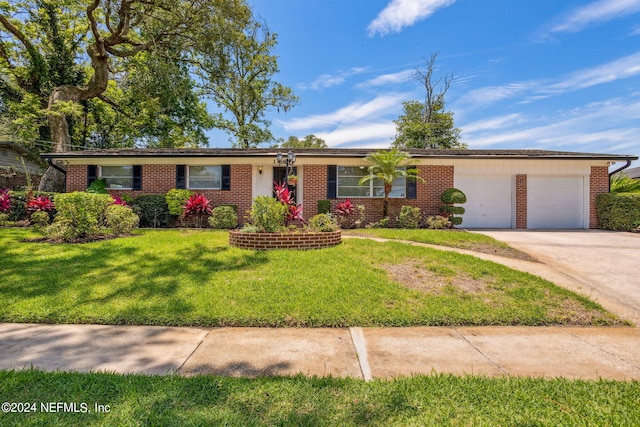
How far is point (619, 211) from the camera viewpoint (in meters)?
10.9

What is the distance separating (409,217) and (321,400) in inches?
391

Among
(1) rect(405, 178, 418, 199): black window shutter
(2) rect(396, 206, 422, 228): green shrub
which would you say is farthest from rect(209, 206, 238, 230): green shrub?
(1) rect(405, 178, 418, 199): black window shutter

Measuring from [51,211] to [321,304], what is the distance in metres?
11.9

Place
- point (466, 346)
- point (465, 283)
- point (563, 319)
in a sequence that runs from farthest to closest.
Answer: point (465, 283)
point (563, 319)
point (466, 346)

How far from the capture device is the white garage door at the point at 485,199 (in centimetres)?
1246

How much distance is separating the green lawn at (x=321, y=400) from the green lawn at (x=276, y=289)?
1260 mm

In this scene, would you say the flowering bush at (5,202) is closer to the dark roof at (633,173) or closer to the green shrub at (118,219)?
the green shrub at (118,219)

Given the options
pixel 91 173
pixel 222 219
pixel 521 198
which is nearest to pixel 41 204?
pixel 91 173

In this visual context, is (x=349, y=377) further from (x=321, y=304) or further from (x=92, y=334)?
(x=92, y=334)

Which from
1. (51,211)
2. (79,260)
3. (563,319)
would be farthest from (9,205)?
(563,319)

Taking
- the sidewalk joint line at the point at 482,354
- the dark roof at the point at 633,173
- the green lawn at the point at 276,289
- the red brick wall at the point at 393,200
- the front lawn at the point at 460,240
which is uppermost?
the dark roof at the point at 633,173

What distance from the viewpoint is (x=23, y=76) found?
1831 centimetres

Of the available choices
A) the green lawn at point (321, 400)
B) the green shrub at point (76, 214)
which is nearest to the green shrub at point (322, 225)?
the green lawn at point (321, 400)

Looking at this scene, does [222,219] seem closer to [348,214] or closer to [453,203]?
[348,214]
